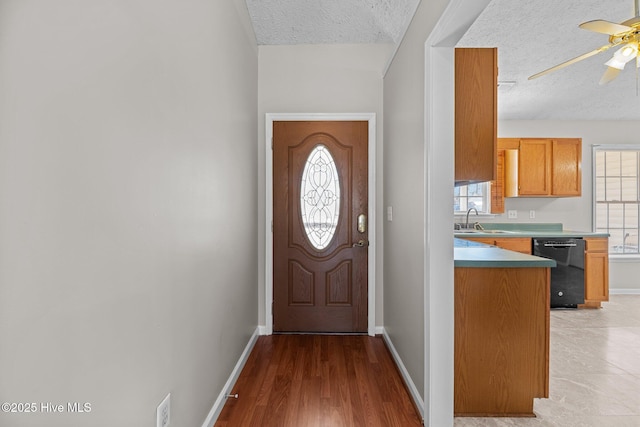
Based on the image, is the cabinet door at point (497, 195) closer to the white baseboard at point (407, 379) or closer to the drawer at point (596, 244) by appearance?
the drawer at point (596, 244)

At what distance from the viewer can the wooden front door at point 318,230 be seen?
3.19 m

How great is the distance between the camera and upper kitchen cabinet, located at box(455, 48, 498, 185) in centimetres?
195

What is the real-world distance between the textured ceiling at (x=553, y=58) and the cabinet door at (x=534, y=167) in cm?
45

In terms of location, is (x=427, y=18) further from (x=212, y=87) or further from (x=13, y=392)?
(x=13, y=392)

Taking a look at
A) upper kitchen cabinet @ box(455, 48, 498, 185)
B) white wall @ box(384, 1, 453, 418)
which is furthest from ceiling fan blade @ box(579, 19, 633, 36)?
white wall @ box(384, 1, 453, 418)

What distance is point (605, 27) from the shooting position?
2105 millimetres

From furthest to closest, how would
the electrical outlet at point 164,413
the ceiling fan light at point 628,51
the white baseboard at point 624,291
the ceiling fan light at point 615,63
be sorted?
the white baseboard at point 624,291 → the ceiling fan light at point 615,63 → the ceiling fan light at point 628,51 → the electrical outlet at point 164,413

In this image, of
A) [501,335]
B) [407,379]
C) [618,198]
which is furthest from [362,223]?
[618,198]

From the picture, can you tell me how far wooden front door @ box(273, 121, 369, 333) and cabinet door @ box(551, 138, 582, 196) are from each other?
3069 mm

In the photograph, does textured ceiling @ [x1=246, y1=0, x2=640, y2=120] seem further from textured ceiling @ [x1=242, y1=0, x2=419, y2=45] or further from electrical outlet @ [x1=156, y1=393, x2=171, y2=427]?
electrical outlet @ [x1=156, y1=393, x2=171, y2=427]

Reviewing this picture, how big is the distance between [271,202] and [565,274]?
363 cm

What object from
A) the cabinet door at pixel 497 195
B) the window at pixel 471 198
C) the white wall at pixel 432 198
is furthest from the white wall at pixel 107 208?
the cabinet door at pixel 497 195

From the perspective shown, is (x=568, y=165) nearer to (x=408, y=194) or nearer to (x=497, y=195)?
(x=497, y=195)

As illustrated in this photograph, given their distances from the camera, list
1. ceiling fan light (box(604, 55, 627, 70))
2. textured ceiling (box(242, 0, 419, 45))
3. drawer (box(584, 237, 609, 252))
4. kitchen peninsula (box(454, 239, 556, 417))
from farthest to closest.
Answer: drawer (box(584, 237, 609, 252)), textured ceiling (box(242, 0, 419, 45)), ceiling fan light (box(604, 55, 627, 70)), kitchen peninsula (box(454, 239, 556, 417))
